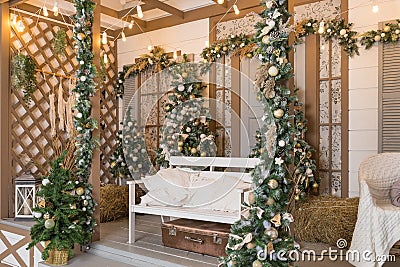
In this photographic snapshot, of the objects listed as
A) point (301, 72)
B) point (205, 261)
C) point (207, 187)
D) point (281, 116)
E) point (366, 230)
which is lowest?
point (205, 261)

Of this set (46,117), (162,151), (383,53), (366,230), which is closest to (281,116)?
(366,230)

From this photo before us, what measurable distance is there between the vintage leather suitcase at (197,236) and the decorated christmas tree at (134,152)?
1.89 m

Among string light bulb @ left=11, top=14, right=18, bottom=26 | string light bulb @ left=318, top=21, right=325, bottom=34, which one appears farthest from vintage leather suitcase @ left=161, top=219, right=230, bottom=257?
string light bulb @ left=11, top=14, right=18, bottom=26

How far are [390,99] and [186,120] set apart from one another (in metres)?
2.28

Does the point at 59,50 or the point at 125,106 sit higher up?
the point at 59,50

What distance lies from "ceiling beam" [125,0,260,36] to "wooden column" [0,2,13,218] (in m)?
1.86

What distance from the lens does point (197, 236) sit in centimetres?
300

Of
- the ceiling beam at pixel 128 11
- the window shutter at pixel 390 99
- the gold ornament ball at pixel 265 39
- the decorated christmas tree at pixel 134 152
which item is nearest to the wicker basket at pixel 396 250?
the window shutter at pixel 390 99

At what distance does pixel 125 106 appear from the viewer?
5.60m

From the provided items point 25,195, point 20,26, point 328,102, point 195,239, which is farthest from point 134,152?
Answer: point 328,102

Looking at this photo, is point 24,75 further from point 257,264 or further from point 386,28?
point 386,28

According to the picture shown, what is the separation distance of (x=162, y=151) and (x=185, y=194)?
1440mm

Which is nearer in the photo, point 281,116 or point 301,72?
point 281,116

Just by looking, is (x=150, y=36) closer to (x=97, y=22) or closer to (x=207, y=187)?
(x=97, y=22)
